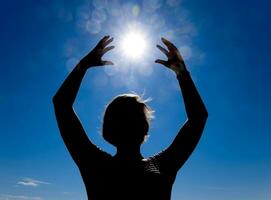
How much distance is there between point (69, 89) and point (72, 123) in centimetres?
38

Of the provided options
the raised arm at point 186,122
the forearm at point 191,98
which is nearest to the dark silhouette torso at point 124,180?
the raised arm at point 186,122

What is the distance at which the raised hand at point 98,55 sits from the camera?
12.0ft

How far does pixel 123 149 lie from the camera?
324cm

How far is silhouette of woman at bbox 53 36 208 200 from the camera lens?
9.61 feet

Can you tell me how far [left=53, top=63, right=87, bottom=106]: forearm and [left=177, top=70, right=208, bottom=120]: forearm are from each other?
120cm

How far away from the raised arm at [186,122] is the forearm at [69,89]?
3.45 ft

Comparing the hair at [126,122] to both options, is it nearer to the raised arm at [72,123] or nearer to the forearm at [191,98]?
the raised arm at [72,123]

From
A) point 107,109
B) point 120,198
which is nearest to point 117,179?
point 120,198

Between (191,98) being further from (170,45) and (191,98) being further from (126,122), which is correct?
(126,122)

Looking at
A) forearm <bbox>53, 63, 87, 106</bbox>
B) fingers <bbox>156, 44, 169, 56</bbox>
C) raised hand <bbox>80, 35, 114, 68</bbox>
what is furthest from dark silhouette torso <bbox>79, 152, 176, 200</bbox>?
fingers <bbox>156, 44, 169, 56</bbox>

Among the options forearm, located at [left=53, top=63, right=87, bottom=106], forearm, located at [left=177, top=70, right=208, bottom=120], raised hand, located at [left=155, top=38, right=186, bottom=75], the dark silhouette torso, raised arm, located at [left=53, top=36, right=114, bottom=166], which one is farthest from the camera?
raised hand, located at [left=155, top=38, right=186, bottom=75]

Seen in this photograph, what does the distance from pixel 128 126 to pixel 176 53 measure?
4.25ft

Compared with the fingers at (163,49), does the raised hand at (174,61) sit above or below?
below

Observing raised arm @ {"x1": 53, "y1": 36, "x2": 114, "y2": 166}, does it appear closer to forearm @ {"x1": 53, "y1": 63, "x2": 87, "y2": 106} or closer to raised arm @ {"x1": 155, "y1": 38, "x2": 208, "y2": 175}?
forearm @ {"x1": 53, "y1": 63, "x2": 87, "y2": 106}
